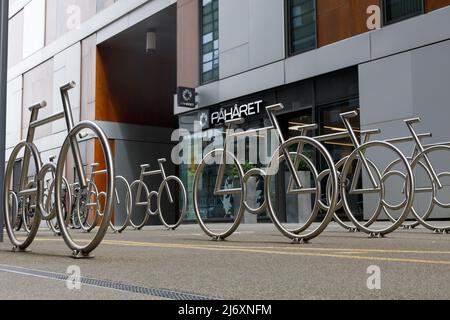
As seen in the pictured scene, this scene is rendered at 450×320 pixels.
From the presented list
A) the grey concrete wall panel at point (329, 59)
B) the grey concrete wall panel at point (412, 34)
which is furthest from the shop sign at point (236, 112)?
the grey concrete wall panel at point (412, 34)

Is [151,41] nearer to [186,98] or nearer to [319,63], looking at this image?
[186,98]

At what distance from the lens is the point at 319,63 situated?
14.8m

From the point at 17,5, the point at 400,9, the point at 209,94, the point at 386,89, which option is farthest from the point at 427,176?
the point at 17,5

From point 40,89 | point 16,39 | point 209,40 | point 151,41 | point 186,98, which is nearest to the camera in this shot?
point 186,98

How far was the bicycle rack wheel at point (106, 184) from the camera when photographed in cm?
429

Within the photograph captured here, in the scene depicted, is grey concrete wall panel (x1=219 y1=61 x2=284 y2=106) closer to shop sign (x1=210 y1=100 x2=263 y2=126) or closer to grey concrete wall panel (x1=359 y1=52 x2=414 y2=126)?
shop sign (x1=210 y1=100 x2=263 y2=126)

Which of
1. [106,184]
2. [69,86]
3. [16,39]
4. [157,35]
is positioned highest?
[16,39]

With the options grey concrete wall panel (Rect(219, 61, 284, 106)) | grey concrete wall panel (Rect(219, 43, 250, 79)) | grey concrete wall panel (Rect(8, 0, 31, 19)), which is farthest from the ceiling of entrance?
grey concrete wall panel (Rect(8, 0, 31, 19))

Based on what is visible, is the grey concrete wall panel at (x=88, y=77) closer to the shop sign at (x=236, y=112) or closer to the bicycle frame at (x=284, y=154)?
the shop sign at (x=236, y=112)

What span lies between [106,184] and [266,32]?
12.9 metres

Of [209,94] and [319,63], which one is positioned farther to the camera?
[209,94]
